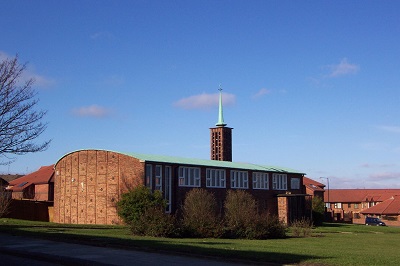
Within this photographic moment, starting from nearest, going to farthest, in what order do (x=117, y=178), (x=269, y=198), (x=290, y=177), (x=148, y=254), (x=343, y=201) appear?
1. (x=148, y=254)
2. (x=117, y=178)
3. (x=269, y=198)
4. (x=290, y=177)
5. (x=343, y=201)

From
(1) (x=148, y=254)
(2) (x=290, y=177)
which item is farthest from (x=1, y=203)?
(2) (x=290, y=177)

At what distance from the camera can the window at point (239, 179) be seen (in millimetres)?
50000

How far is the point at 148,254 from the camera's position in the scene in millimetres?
15727

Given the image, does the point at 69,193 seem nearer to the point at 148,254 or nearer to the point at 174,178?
the point at 174,178

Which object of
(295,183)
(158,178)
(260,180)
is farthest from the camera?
(295,183)

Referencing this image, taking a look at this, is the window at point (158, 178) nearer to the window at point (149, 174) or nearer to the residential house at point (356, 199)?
the window at point (149, 174)

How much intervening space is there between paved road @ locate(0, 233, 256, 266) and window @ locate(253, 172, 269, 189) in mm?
36456

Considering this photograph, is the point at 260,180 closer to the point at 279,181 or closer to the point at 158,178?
the point at 279,181

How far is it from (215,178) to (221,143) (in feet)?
81.8

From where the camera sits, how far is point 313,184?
95688mm

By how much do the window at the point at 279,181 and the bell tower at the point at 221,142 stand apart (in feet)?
50.6

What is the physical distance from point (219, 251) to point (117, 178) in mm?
26522

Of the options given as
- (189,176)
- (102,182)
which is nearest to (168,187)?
(189,176)

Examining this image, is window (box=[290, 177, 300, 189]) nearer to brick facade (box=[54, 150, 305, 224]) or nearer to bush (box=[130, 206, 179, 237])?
brick facade (box=[54, 150, 305, 224])
